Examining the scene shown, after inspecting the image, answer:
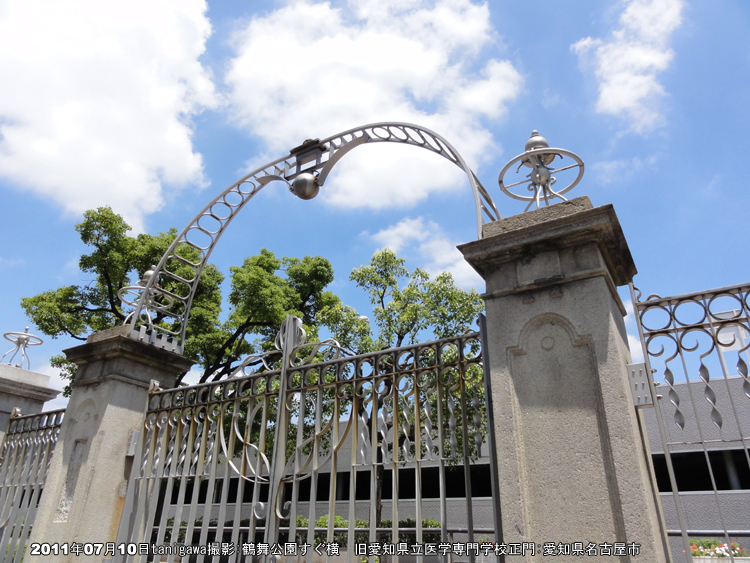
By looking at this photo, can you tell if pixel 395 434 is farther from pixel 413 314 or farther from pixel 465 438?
pixel 413 314

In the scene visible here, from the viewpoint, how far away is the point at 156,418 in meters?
5.00

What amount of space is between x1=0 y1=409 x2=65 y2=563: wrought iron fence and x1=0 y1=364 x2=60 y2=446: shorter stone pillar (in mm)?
279

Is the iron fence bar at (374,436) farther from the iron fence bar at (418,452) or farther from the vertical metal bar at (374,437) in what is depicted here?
the iron fence bar at (418,452)

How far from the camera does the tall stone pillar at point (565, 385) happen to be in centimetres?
269

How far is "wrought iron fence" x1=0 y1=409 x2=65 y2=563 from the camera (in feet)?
17.4

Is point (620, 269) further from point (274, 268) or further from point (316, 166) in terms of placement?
point (274, 268)

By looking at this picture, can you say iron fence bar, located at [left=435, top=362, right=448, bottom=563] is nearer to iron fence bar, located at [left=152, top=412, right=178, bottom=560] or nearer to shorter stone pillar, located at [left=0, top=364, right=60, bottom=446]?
iron fence bar, located at [left=152, top=412, right=178, bottom=560]

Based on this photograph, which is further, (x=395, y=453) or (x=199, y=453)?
(x=199, y=453)

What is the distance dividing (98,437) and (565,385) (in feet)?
14.2

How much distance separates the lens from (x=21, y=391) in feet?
21.8

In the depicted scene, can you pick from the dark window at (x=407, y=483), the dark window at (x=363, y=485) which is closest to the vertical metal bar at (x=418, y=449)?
the dark window at (x=407, y=483)

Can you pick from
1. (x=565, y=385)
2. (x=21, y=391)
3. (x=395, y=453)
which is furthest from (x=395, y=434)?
(x=21, y=391)

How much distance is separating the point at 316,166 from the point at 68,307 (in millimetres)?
11825

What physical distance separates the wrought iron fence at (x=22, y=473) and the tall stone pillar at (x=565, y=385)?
5.08m
